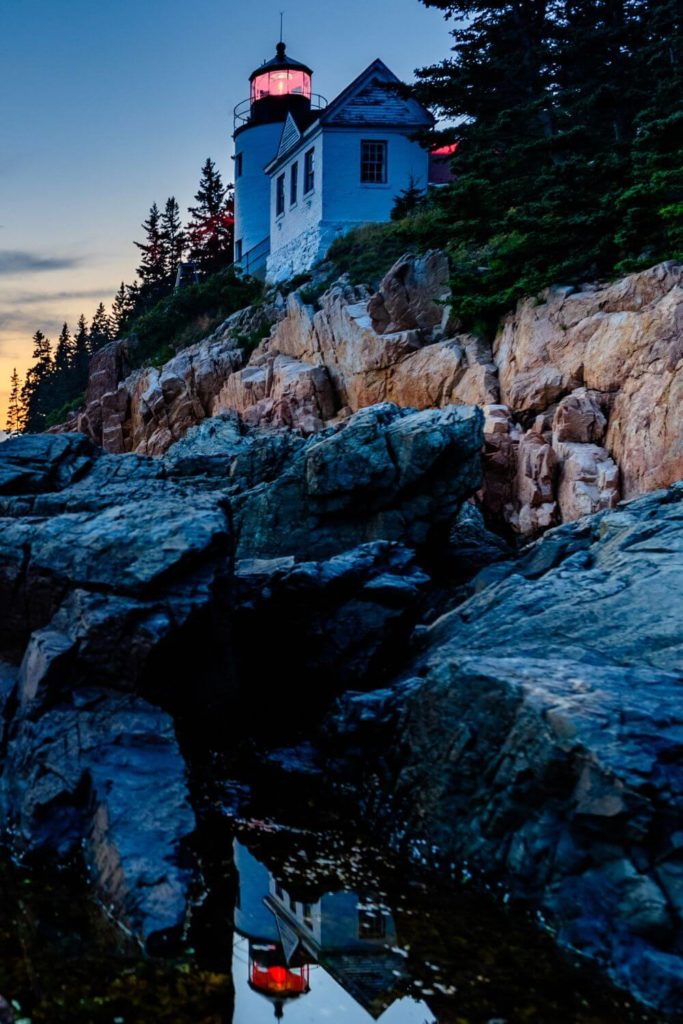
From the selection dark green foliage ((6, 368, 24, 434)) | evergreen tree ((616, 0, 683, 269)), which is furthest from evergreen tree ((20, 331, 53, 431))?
evergreen tree ((616, 0, 683, 269))

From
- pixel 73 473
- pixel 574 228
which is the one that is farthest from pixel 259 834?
pixel 574 228

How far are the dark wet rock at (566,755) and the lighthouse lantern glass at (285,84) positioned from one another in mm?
57224

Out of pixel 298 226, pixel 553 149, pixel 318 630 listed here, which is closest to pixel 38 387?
pixel 298 226

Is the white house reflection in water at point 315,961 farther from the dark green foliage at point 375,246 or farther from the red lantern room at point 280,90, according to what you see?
the red lantern room at point 280,90

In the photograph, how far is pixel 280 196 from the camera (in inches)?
2178

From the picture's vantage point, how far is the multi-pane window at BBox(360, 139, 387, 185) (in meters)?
49.7

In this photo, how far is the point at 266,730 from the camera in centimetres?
1334

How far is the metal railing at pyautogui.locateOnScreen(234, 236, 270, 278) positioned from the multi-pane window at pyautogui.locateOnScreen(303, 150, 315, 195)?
618 cm

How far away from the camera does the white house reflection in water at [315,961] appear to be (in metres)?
6.99

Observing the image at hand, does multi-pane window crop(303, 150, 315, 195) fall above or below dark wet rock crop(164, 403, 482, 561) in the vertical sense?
above

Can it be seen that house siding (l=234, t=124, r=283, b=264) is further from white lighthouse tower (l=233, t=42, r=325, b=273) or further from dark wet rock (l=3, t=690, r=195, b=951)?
dark wet rock (l=3, t=690, r=195, b=951)

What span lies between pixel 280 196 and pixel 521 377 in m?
34.1

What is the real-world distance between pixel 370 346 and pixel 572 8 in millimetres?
18416

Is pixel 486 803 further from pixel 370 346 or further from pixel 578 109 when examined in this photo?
pixel 578 109
